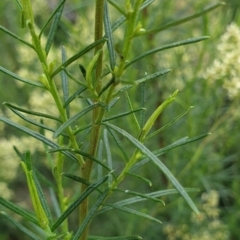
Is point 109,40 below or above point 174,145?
above

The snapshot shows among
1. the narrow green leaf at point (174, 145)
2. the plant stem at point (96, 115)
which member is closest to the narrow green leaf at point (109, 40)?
the plant stem at point (96, 115)

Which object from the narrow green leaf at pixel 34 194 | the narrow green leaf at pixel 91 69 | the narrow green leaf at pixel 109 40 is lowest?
the narrow green leaf at pixel 34 194

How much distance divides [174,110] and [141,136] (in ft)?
2.29

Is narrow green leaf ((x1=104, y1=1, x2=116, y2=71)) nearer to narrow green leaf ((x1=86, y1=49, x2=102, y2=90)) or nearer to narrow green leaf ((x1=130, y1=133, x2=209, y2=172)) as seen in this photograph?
narrow green leaf ((x1=86, y1=49, x2=102, y2=90))

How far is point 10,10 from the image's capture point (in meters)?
1.42

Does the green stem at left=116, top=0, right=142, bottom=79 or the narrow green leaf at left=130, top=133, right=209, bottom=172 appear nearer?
the green stem at left=116, top=0, right=142, bottom=79

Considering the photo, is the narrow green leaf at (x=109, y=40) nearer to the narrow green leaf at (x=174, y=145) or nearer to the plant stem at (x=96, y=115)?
the plant stem at (x=96, y=115)

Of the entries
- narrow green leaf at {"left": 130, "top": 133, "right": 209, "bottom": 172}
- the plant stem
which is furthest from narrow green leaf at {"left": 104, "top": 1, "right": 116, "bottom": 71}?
narrow green leaf at {"left": 130, "top": 133, "right": 209, "bottom": 172}

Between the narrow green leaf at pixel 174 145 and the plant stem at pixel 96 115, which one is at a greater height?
the plant stem at pixel 96 115

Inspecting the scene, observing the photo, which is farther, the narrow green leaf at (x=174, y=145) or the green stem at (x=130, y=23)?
the narrow green leaf at (x=174, y=145)

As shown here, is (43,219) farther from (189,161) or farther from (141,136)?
(189,161)

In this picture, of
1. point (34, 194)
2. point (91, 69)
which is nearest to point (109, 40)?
point (91, 69)

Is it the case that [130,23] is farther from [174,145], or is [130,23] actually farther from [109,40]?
[174,145]

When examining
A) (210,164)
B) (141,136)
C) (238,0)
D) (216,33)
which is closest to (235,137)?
(210,164)
